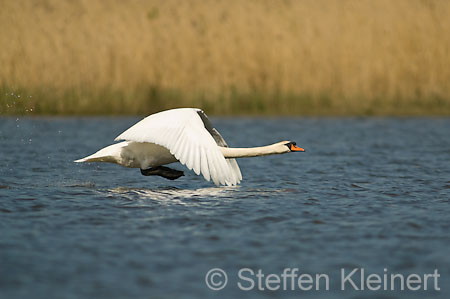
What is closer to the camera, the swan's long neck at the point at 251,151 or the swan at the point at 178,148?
the swan at the point at 178,148

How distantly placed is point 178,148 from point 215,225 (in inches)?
50.7

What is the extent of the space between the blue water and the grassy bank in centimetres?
484

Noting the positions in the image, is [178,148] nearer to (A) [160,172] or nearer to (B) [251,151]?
(A) [160,172]

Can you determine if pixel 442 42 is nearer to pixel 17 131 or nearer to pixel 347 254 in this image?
pixel 17 131

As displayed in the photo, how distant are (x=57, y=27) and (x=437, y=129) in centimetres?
932

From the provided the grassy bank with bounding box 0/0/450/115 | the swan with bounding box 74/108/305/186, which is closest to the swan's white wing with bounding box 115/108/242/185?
the swan with bounding box 74/108/305/186

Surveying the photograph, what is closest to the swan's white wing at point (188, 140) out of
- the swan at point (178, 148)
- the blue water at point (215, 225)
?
the swan at point (178, 148)

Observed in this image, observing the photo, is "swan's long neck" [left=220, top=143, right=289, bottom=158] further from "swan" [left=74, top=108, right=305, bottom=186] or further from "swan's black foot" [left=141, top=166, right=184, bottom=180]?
"swan's black foot" [left=141, top=166, right=184, bottom=180]

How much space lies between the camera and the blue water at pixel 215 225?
14.8ft

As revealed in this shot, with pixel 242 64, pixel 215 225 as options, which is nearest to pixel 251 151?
pixel 215 225

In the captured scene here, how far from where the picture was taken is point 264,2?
2080 cm

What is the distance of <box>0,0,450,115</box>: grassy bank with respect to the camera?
54.0 ft

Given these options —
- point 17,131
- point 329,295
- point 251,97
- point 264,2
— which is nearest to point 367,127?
point 251,97

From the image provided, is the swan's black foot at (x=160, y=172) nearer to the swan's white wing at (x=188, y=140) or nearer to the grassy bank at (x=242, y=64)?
the swan's white wing at (x=188, y=140)
